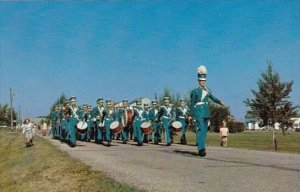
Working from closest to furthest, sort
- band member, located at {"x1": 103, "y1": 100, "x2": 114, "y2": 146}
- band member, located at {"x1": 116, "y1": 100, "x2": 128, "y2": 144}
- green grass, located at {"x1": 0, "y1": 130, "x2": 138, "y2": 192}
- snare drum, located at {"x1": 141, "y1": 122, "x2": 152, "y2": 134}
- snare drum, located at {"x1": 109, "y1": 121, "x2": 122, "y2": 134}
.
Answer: green grass, located at {"x1": 0, "y1": 130, "x2": 138, "y2": 192}, snare drum, located at {"x1": 109, "y1": 121, "x2": 122, "y2": 134}, snare drum, located at {"x1": 141, "y1": 122, "x2": 152, "y2": 134}, band member, located at {"x1": 103, "y1": 100, "x2": 114, "y2": 146}, band member, located at {"x1": 116, "y1": 100, "x2": 128, "y2": 144}

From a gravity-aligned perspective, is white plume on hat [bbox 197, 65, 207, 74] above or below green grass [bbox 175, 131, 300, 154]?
above

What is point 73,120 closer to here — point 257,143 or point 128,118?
point 128,118

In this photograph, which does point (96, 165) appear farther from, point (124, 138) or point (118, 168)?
point (124, 138)

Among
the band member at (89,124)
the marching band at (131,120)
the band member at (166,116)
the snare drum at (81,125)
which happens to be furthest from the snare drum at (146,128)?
the band member at (89,124)

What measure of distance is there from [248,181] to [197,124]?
19.8 ft

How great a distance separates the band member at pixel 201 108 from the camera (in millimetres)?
15141

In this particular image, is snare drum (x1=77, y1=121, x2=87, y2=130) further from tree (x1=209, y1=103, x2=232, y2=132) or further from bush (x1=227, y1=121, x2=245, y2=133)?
bush (x1=227, y1=121, x2=245, y2=133)

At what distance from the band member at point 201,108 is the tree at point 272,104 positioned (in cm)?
1861

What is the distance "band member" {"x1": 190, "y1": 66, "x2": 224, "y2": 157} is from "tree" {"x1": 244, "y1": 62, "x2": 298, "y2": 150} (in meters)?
18.6

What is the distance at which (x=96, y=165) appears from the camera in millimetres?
13680

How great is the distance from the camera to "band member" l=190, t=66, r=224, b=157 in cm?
1514

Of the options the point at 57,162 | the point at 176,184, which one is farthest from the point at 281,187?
the point at 57,162

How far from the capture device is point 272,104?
33.4m

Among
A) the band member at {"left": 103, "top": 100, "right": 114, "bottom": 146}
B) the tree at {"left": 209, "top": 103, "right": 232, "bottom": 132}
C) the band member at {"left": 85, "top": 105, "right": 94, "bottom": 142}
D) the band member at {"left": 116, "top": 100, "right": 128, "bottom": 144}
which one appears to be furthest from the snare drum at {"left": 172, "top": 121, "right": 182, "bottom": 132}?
the tree at {"left": 209, "top": 103, "right": 232, "bottom": 132}
